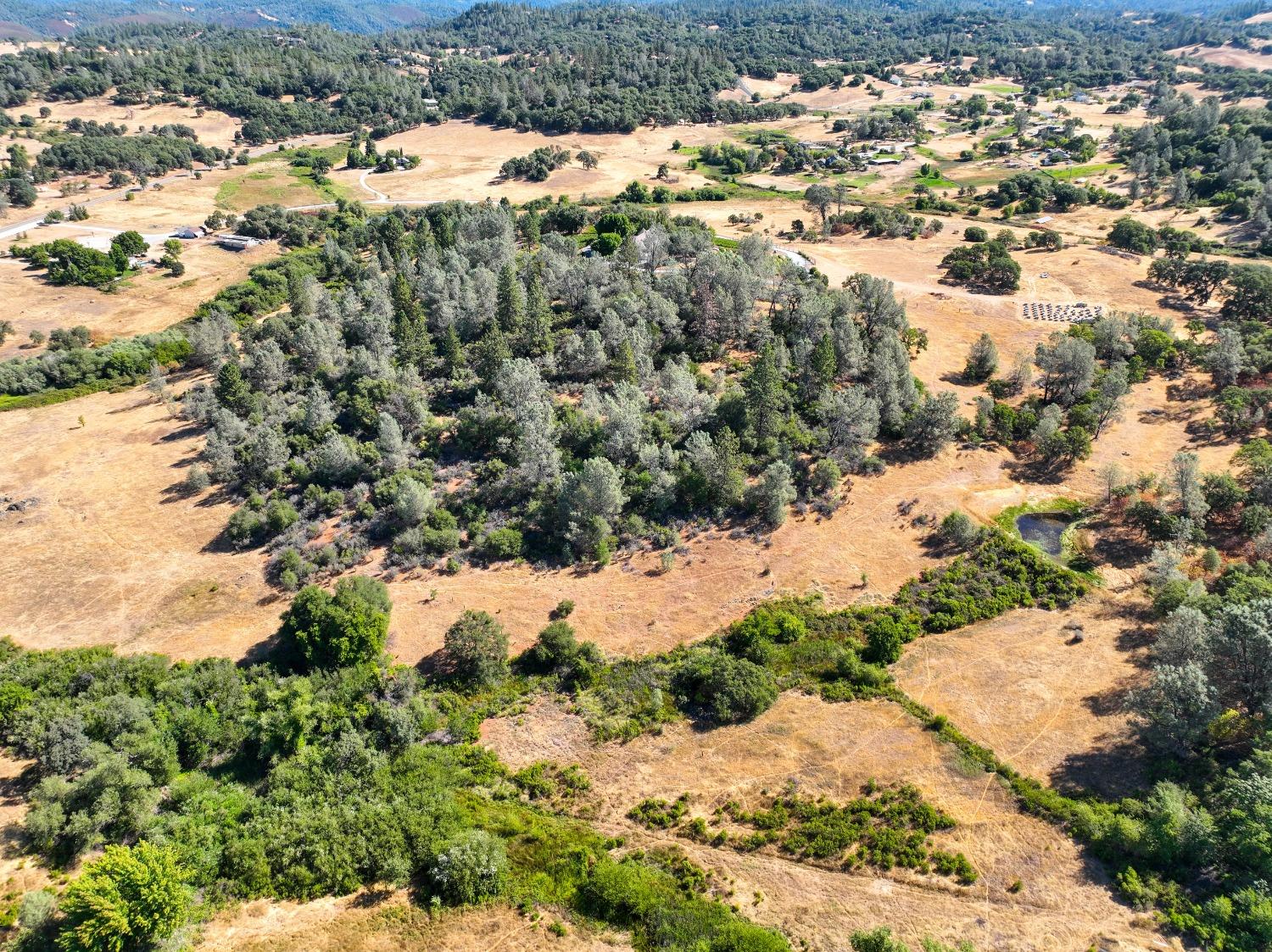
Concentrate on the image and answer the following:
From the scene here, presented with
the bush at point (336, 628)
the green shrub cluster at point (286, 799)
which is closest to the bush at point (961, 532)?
the green shrub cluster at point (286, 799)

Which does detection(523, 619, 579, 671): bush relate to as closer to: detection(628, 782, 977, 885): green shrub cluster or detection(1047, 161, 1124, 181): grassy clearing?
detection(628, 782, 977, 885): green shrub cluster

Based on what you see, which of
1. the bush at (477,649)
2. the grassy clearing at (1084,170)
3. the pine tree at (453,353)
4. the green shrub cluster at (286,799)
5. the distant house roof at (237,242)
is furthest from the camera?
the grassy clearing at (1084,170)

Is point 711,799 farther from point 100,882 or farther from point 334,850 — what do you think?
→ point 100,882

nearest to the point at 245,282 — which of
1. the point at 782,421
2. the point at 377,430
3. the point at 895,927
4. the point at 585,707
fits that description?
the point at 377,430

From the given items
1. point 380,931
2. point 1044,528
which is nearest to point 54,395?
point 380,931

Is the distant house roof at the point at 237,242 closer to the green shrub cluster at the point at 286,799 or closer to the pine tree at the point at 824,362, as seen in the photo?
the green shrub cluster at the point at 286,799

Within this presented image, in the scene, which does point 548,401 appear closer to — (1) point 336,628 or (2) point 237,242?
(1) point 336,628

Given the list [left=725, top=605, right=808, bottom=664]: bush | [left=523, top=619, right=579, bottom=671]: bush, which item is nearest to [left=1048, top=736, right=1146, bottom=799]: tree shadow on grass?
[left=725, top=605, right=808, bottom=664]: bush
